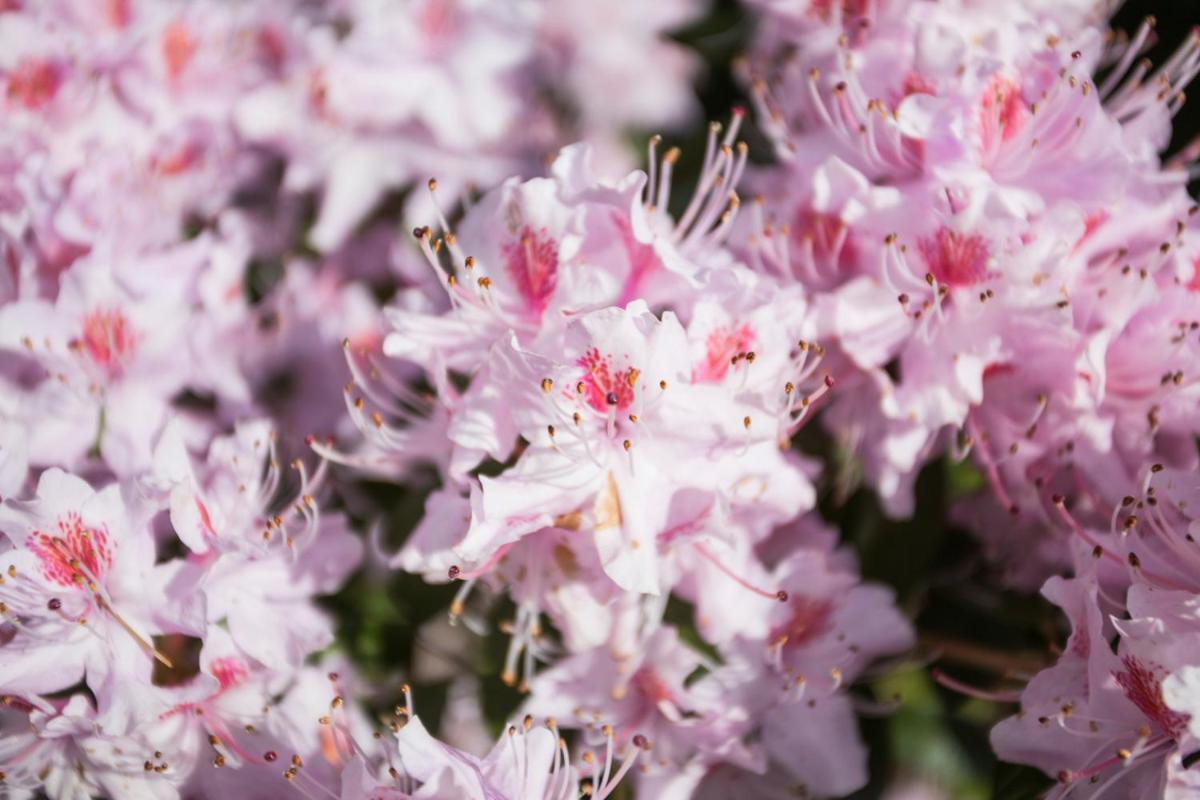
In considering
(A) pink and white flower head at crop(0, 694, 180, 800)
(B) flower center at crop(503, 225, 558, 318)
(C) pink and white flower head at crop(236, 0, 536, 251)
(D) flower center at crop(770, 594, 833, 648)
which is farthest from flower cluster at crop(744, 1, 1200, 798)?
(A) pink and white flower head at crop(0, 694, 180, 800)

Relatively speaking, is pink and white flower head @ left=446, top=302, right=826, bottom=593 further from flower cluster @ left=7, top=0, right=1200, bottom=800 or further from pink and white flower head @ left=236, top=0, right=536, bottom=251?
pink and white flower head @ left=236, top=0, right=536, bottom=251

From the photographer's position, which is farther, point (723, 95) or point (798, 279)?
point (723, 95)

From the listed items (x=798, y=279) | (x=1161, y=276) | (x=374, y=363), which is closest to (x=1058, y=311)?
(x=1161, y=276)

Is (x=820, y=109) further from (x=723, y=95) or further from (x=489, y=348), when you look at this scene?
(x=723, y=95)

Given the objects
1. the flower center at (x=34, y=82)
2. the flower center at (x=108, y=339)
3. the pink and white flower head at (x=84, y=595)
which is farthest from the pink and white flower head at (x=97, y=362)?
the flower center at (x=34, y=82)

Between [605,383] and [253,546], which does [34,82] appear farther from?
[605,383]

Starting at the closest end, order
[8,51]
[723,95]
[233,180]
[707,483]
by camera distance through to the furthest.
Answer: [707,483] → [8,51] → [233,180] → [723,95]
